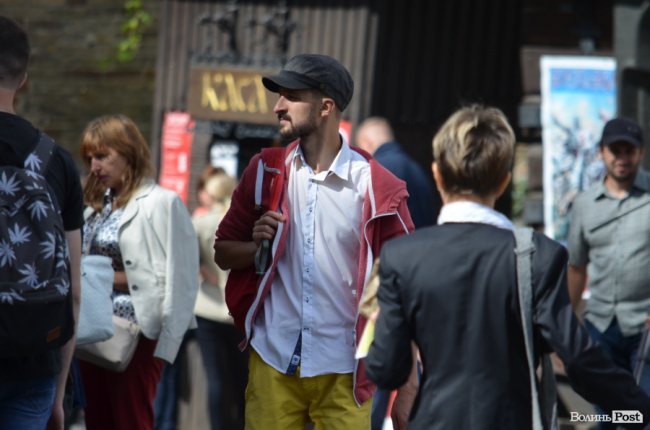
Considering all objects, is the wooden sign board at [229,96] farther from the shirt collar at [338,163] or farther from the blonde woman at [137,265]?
the shirt collar at [338,163]

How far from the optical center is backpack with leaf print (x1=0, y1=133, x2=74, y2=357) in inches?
152

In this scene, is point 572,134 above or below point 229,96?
below

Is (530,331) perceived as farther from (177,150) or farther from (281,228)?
(177,150)

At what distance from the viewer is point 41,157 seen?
409 centimetres

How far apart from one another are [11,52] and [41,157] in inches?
13.1

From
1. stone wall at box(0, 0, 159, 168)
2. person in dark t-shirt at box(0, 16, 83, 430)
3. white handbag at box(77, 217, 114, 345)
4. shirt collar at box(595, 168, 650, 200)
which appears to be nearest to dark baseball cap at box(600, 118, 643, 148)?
Answer: shirt collar at box(595, 168, 650, 200)

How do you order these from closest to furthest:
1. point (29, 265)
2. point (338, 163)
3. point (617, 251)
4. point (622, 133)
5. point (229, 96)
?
point (29, 265) < point (338, 163) < point (622, 133) < point (617, 251) < point (229, 96)

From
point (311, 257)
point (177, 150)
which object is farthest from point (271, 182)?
point (177, 150)

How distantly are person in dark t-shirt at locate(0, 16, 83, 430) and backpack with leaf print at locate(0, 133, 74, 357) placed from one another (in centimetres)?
6

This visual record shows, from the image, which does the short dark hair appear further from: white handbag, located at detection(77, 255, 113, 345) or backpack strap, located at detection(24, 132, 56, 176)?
white handbag, located at detection(77, 255, 113, 345)

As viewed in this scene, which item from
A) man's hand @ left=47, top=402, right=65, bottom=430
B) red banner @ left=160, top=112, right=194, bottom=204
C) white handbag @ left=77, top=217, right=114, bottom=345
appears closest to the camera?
man's hand @ left=47, top=402, right=65, bottom=430

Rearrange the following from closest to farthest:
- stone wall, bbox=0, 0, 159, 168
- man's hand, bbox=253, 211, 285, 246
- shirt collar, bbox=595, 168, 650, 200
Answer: man's hand, bbox=253, 211, 285, 246 → shirt collar, bbox=595, 168, 650, 200 → stone wall, bbox=0, 0, 159, 168

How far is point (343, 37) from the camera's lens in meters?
10.9

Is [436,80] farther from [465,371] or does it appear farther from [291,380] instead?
[465,371]
